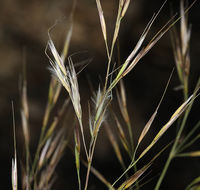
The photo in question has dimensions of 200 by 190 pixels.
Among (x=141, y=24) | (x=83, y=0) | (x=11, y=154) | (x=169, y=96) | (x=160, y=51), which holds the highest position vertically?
(x=83, y=0)

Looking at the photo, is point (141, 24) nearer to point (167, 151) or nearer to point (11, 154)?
point (167, 151)

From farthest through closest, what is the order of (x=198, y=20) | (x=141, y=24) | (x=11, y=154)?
(x=11, y=154), (x=141, y=24), (x=198, y=20)

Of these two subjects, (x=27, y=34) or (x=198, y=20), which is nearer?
(x=198, y=20)

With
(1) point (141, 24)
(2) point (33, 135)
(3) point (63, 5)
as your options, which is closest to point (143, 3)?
(1) point (141, 24)

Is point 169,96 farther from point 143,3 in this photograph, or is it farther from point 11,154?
point 11,154

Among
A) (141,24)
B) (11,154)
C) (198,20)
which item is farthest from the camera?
(11,154)

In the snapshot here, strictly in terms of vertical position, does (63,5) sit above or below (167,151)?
above

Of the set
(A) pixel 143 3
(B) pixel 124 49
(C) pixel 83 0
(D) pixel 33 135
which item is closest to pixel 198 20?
(A) pixel 143 3
